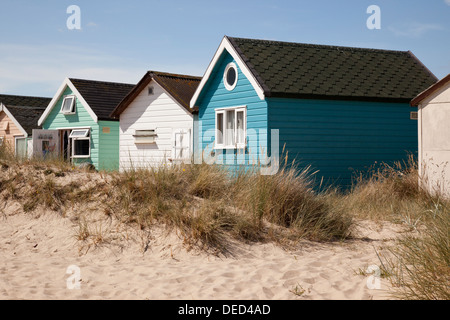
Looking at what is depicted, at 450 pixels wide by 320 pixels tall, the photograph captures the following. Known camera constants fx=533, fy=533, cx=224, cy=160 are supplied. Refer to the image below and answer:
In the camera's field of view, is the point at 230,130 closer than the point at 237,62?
No

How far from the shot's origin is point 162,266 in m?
7.35

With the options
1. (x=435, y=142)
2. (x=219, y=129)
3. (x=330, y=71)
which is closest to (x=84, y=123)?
(x=219, y=129)

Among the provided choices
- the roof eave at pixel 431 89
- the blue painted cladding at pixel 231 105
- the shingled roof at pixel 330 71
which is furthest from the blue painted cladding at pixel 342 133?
the roof eave at pixel 431 89

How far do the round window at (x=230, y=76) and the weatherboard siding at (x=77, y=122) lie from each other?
8.09m

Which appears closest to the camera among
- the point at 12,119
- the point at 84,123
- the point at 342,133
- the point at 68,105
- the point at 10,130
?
the point at 342,133

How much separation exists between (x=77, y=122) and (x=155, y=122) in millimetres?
5685

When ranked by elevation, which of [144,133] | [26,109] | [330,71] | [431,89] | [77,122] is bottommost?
[144,133]

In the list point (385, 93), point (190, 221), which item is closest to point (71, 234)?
point (190, 221)

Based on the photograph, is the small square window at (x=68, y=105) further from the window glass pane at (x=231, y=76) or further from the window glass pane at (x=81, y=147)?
the window glass pane at (x=231, y=76)

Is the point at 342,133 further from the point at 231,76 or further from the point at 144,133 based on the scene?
the point at 144,133

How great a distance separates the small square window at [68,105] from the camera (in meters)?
24.2

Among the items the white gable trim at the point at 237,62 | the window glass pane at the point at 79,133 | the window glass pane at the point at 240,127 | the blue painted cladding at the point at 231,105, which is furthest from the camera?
the window glass pane at the point at 79,133

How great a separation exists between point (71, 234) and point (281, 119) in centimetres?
784
